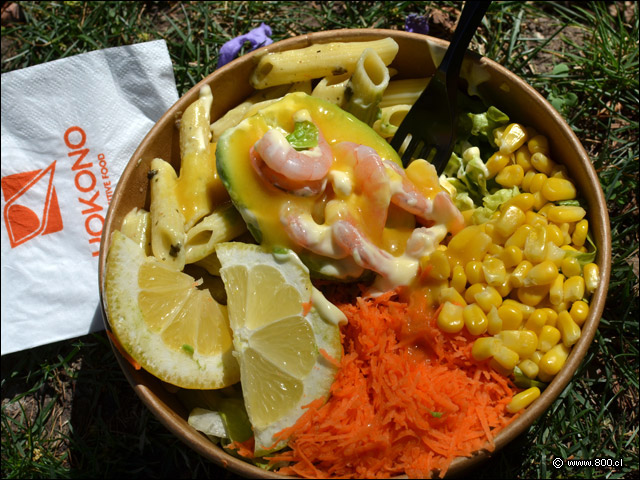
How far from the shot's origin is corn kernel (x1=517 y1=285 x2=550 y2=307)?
1.98 metres

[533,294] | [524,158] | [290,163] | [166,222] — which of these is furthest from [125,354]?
[524,158]

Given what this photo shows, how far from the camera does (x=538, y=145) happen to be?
7.07ft

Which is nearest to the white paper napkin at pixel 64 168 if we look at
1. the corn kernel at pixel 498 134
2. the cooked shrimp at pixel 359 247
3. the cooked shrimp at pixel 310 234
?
the cooked shrimp at pixel 310 234

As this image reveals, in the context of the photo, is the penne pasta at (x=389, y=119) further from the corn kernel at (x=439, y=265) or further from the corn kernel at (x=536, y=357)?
the corn kernel at (x=536, y=357)

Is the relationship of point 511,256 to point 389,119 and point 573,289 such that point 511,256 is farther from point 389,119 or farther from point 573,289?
point 389,119

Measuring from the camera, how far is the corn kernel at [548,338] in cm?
190

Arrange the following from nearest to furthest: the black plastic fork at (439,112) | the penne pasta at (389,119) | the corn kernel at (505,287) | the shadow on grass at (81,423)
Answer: the corn kernel at (505,287)
the black plastic fork at (439,112)
the penne pasta at (389,119)
the shadow on grass at (81,423)

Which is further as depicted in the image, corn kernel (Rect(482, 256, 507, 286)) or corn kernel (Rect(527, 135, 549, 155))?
corn kernel (Rect(527, 135, 549, 155))

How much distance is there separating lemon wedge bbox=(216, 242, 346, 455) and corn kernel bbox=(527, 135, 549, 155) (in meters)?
0.97

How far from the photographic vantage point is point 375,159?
1.90 meters

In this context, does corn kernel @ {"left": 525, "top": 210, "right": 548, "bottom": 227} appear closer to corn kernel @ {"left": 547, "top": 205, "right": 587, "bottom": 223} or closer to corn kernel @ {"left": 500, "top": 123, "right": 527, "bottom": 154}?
corn kernel @ {"left": 547, "top": 205, "right": 587, "bottom": 223}

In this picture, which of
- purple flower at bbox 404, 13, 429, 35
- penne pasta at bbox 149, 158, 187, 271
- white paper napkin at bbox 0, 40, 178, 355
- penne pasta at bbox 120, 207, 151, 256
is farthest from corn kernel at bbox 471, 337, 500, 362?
white paper napkin at bbox 0, 40, 178, 355

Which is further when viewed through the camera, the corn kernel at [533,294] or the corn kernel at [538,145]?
the corn kernel at [538,145]

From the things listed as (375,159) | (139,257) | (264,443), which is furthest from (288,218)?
(264,443)
